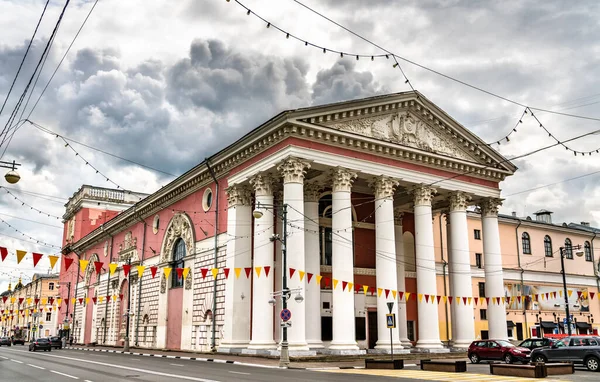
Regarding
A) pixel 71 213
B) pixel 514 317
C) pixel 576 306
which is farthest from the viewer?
A: pixel 71 213

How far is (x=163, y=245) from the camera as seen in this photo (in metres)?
45.6

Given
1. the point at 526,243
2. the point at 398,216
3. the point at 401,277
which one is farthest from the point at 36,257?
the point at 526,243

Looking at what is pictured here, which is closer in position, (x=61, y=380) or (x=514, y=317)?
(x=61, y=380)

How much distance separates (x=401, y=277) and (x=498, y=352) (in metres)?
12.0

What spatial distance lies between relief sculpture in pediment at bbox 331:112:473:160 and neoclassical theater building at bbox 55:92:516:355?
9 cm

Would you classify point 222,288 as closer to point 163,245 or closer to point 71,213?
point 163,245

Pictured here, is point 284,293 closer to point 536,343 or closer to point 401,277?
point 536,343

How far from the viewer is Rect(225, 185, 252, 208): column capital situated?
115ft

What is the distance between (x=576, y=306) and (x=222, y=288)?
38048mm

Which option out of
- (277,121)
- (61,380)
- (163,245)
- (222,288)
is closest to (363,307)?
(222,288)

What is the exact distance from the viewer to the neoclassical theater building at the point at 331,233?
99.1 feet

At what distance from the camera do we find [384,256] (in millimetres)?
31906

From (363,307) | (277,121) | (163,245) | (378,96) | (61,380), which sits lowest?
(61,380)

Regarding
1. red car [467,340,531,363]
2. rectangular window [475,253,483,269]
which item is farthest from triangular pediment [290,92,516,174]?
rectangular window [475,253,483,269]
